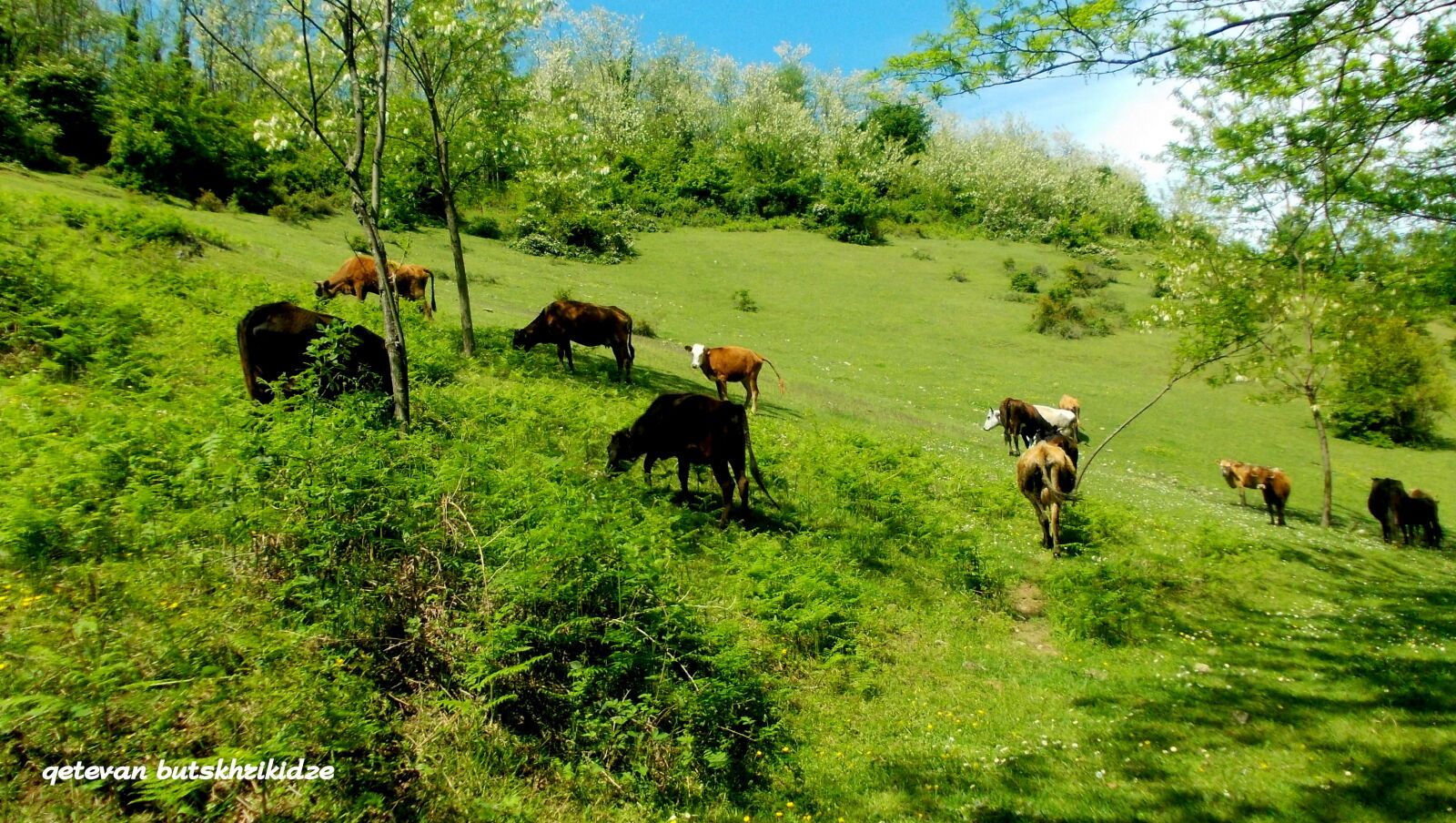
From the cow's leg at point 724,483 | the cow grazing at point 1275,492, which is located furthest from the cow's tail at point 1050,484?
the cow grazing at point 1275,492

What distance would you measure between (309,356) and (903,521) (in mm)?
9329

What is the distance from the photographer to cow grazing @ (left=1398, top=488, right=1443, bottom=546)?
19438 mm

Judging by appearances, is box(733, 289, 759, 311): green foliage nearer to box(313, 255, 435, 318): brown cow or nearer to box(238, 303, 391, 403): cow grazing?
box(313, 255, 435, 318): brown cow

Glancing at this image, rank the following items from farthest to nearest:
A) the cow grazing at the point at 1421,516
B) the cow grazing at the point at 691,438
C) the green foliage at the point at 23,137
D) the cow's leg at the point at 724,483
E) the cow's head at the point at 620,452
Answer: the green foliage at the point at 23,137
the cow grazing at the point at 1421,516
the cow's head at the point at 620,452
the cow grazing at the point at 691,438
the cow's leg at the point at 724,483

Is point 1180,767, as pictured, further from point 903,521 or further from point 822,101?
point 822,101

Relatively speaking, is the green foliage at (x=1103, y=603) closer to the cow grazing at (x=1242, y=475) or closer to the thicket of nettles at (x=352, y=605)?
the thicket of nettles at (x=352, y=605)

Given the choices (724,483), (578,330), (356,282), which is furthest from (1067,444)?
(356,282)

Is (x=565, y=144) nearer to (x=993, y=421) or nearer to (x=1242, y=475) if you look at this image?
(x=993, y=421)

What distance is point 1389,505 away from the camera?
781 inches

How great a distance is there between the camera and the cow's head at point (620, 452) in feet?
36.7

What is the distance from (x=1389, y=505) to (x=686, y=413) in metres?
20.5

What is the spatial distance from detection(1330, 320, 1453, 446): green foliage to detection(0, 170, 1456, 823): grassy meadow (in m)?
20.0

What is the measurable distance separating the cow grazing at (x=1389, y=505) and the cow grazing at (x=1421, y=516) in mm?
90

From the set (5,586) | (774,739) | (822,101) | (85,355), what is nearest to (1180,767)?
(774,739)
